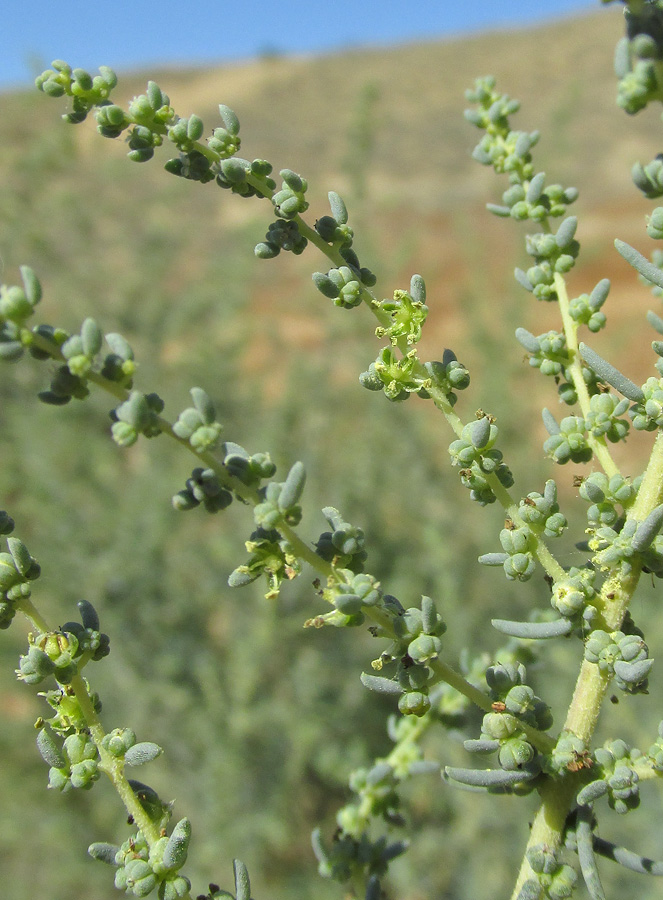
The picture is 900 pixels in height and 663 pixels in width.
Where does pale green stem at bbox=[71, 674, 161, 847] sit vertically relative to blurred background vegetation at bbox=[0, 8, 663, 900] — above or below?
above

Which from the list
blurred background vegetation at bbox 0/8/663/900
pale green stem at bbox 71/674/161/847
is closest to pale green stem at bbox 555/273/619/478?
pale green stem at bbox 71/674/161/847

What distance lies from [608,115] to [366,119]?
2425 centimetres

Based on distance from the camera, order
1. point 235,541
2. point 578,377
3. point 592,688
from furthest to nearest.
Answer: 1. point 235,541
2. point 578,377
3. point 592,688

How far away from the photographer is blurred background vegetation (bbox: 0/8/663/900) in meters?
4.29

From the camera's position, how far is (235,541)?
4836 mm

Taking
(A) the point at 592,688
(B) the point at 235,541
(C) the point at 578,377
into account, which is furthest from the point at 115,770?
(B) the point at 235,541

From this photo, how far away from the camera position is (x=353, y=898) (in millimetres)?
1260

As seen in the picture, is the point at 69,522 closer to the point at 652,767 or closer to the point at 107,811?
the point at 107,811

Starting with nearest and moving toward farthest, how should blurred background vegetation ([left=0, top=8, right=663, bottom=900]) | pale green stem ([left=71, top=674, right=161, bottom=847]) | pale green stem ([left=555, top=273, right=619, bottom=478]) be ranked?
pale green stem ([left=71, top=674, right=161, bottom=847]) → pale green stem ([left=555, top=273, right=619, bottom=478]) → blurred background vegetation ([left=0, top=8, right=663, bottom=900])

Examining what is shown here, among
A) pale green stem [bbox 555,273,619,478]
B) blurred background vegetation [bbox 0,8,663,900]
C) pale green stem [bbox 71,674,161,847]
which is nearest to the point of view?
pale green stem [bbox 71,674,161,847]

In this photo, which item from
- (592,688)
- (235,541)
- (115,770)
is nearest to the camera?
(115,770)

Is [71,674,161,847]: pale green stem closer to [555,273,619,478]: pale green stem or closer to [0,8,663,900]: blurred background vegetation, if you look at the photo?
[555,273,619,478]: pale green stem

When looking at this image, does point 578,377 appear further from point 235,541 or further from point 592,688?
point 235,541

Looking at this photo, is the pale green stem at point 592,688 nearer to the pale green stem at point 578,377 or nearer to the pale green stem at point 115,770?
the pale green stem at point 578,377
